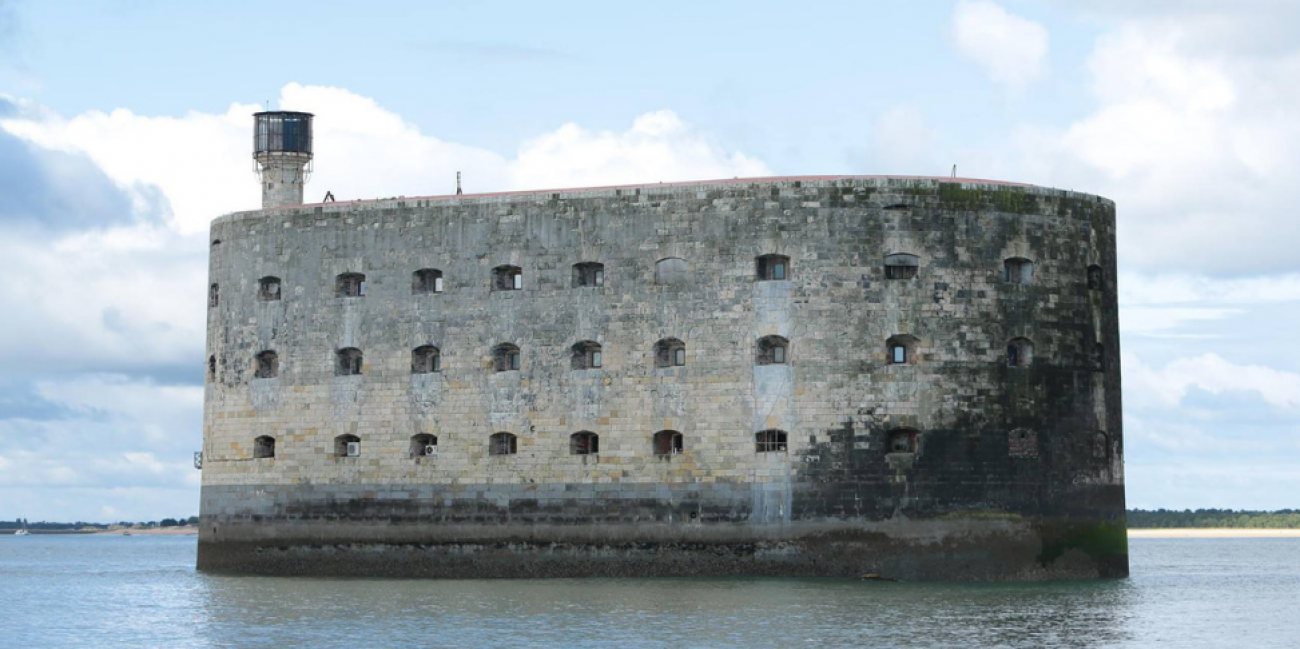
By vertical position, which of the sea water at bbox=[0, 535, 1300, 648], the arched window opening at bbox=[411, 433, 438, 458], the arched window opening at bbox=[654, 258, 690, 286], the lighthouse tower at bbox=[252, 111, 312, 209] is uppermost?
the lighthouse tower at bbox=[252, 111, 312, 209]

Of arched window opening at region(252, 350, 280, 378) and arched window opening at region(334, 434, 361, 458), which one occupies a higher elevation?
arched window opening at region(252, 350, 280, 378)

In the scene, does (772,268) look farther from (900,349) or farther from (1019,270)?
(1019,270)

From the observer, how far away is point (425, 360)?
139 ft

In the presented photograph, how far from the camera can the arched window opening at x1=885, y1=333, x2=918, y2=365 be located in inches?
1559

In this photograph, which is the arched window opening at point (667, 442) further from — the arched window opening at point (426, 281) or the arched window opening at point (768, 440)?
the arched window opening at point (426, 281)

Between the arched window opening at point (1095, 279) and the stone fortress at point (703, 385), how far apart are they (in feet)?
0.34

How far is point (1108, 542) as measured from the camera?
137ft

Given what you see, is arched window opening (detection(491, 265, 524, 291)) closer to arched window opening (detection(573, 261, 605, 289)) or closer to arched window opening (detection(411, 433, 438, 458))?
arched window opening (detection(573, 261, 605, 289))

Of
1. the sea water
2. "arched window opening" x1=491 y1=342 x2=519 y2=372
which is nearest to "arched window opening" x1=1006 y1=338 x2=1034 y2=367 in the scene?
the sea water

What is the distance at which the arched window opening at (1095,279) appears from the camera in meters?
42.1

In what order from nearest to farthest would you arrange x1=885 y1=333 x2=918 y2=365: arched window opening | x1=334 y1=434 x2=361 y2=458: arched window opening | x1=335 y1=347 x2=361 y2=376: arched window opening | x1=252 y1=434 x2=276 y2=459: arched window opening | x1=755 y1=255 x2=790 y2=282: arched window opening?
x1=885 y1=333 x2=918 y2=365: arched window opening, x1=755 y1=255 x2=790 y2=282: arched window opening, x1=334 y1=434 x2=361 y2=458: arched window opening, x1=335 y1=347 x2=361 y2=376: arched window opening, x1=252 y1=434 x2=276 y2=459: arched window opening

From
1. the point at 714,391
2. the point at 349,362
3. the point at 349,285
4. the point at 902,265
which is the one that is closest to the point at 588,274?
the point at 714,391

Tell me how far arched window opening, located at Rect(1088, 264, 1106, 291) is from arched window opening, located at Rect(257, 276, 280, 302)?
17.8 meters

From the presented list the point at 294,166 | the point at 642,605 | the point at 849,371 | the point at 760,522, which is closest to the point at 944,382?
the point at 849,371
